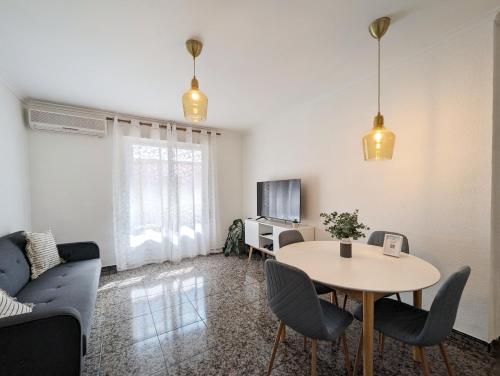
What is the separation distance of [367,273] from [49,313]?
1856 millimetres

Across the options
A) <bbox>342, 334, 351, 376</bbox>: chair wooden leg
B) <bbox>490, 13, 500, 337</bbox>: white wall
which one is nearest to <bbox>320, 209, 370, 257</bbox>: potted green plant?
<bbox>342, 334, 351, 376</bbox>: chair wooden leg

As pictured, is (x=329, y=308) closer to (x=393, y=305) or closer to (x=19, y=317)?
(x=393, y=305)

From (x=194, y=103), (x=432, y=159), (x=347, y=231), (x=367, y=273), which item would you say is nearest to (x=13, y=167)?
(x=194, y=103)

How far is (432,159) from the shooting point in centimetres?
196

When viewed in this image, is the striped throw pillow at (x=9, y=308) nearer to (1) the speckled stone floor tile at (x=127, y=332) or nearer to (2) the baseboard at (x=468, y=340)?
(1) the speckled stone floor tile at (x=127, y=332)

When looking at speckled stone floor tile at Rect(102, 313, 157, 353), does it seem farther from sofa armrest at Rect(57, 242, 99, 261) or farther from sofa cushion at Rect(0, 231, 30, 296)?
sofa armrest at Rect(57, 242, 99, 261)

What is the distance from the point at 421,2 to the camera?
147cm

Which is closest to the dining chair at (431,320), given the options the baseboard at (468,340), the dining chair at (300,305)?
the dining chair at (300,305)

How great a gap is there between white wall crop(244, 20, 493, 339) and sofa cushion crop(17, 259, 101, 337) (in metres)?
2.75

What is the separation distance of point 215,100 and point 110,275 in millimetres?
3105

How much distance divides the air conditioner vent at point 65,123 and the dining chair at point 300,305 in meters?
3.42

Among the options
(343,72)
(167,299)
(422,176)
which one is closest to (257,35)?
(343,72)

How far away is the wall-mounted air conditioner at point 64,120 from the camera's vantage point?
2.89 meters

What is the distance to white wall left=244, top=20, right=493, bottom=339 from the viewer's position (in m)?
1.69
